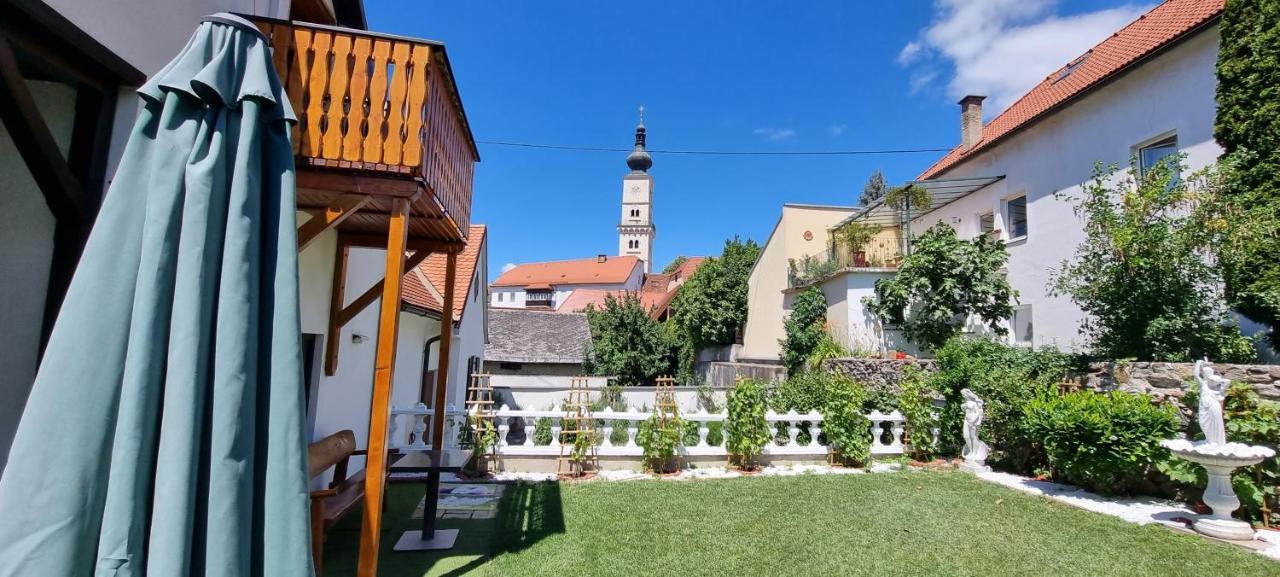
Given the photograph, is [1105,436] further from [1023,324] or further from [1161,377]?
[1023,324]

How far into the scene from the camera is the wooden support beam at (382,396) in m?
3.43

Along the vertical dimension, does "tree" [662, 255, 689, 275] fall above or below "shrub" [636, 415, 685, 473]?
above

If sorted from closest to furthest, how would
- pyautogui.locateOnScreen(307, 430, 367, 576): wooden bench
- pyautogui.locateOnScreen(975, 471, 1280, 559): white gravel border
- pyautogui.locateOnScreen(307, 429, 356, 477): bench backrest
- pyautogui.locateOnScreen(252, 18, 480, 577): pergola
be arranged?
1. pyautogui.locateOnScreen(252, 18, 480, 577): pergola
2. pyautogui.locateOnScreen(307, 430, 367, 576): wooden bench
3. pyautogui.locateOnScreen(307, 429, 356, 477): bench backrest
4. pyautogui.locateOnScreen(975, 471, 1280, 559): white gravel border

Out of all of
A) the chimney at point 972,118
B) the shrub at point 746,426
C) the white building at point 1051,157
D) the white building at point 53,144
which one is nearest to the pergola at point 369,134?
the white building at point 53,144

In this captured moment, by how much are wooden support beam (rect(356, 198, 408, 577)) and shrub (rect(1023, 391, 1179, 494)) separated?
22.6 ft

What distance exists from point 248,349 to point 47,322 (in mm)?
1735

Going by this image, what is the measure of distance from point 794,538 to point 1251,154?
8.45 metres

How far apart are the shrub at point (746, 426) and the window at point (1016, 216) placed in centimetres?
1026

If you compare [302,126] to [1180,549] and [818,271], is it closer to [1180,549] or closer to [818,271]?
[1180,549]

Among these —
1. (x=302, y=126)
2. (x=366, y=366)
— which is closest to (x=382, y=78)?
(x=302, y=126)

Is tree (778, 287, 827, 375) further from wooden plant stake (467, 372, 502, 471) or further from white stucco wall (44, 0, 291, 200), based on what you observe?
white stucco wall (44, 0, 291, 200)

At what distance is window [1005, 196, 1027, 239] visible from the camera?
14.0 m

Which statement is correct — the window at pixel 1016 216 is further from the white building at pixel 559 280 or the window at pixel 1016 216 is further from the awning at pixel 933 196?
the white building at pixel 559 280

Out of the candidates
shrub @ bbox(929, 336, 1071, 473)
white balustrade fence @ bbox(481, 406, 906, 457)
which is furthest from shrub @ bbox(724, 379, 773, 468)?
shrub @ bbox(929, 336, 1071, 473)
